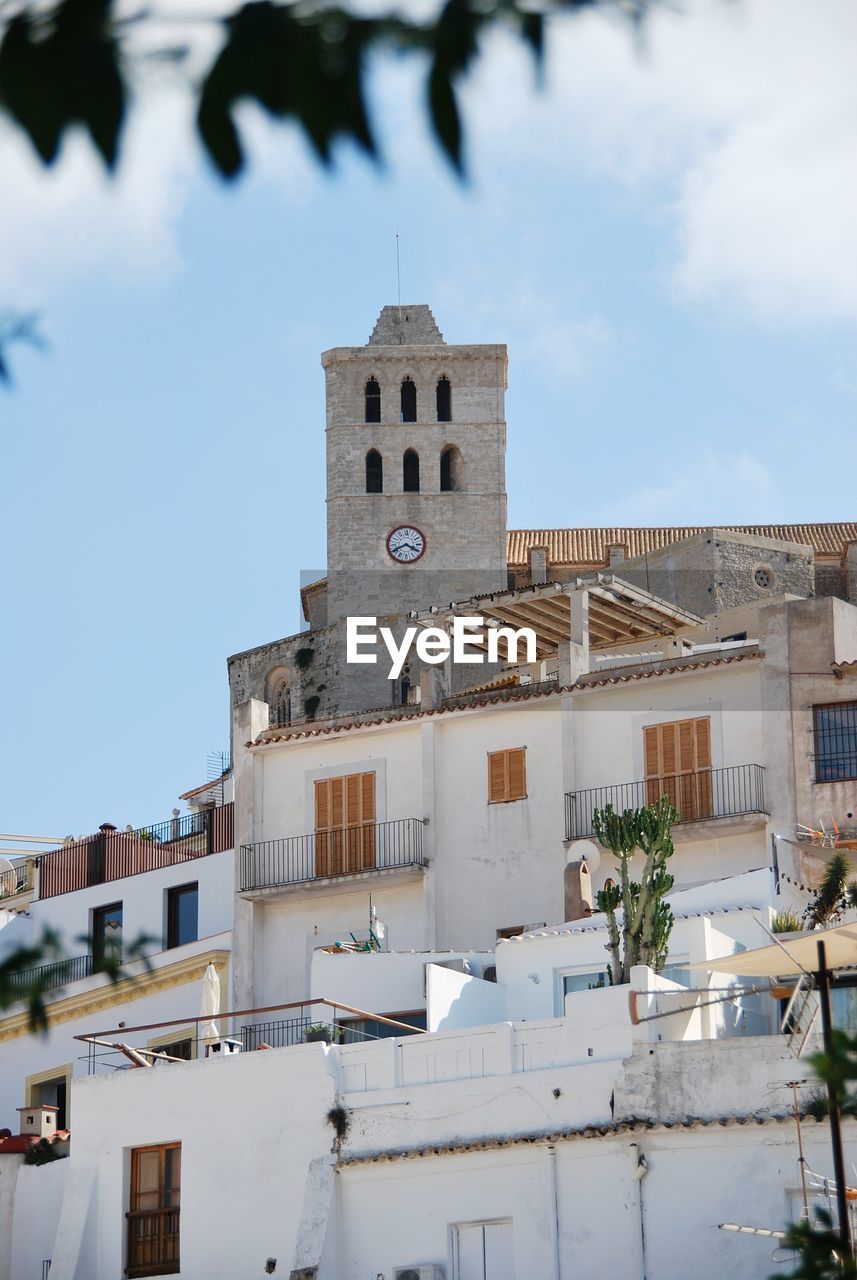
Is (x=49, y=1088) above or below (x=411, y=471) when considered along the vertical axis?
below

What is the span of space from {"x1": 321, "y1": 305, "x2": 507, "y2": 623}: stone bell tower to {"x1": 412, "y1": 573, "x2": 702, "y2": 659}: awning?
2121 centimetres

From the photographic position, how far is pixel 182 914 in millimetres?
36375

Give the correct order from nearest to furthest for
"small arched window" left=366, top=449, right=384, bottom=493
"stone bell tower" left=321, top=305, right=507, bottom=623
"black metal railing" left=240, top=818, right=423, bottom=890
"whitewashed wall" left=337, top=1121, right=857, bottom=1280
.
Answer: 1. "whitewashed wall" left=337, top=1121, right=857, bottom=1280
2. "black metal railing" left=240, top=818, right=423, bottom=890
3. "stone bell tower" left=321, top=305, right=507, bottom=623
4. "small arched window" left=366, top=449, right=384, bottom=493

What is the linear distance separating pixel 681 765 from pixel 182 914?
949cm

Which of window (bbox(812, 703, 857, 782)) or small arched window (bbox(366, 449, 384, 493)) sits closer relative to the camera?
window (bbox(812, 703, 857, 782))

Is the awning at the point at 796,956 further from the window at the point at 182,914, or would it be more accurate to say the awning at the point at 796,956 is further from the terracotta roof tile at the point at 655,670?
the window at the point at 182,914

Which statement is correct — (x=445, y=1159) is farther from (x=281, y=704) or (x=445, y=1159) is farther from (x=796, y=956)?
(x=281, y=704)

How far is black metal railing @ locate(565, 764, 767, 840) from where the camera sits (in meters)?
30.9

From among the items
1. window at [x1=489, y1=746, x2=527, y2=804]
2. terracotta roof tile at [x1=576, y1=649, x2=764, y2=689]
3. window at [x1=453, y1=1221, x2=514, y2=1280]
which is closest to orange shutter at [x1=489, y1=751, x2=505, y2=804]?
window at [x1=489, y1=746, x2=527, y2=804]

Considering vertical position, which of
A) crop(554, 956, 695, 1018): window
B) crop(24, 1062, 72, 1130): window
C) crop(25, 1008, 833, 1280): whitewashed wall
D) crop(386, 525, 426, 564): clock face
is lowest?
crop(25, 1008, 833, 1280): whitewashed wall

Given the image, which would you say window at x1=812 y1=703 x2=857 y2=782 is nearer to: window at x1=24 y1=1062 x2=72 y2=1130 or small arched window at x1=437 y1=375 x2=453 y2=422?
window at x1=24 y1=1062 x2=72 y2=1130

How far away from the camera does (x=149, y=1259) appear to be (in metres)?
24.2

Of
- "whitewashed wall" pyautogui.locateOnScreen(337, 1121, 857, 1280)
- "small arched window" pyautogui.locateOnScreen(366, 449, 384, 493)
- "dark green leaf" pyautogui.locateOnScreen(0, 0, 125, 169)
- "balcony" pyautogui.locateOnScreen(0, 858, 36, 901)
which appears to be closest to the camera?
"dark green leaf" pyautogui.locateOnScreen(0, 0, 125, 169)

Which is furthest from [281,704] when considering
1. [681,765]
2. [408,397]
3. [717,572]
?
[681,765]
